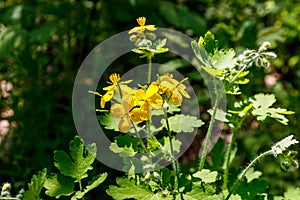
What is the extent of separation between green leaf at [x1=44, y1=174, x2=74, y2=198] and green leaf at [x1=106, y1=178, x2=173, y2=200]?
0.52ft

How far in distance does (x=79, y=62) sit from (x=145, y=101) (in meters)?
1.97

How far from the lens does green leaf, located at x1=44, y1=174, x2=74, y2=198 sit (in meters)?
1.61

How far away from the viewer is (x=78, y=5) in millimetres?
3188

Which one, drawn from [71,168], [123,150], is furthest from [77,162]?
[123,150]

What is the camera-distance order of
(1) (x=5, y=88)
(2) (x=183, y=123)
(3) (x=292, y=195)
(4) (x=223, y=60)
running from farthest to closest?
1. (1) (x=5, y=88)
2. (3) (x=292, y=195)
3. (2) (x=183, y=123)
4. (4) (x=223, y=60)

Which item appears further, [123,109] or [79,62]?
[79,62]

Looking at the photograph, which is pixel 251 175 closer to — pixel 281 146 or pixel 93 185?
pixel 281 146

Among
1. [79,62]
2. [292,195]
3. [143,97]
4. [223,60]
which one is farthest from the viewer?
[79,62]

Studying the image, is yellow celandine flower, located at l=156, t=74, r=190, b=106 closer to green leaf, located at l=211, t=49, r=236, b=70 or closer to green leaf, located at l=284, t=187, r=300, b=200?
green leaf, located at l=211, t=49, r=236, b=70

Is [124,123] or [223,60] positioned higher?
[223,60]

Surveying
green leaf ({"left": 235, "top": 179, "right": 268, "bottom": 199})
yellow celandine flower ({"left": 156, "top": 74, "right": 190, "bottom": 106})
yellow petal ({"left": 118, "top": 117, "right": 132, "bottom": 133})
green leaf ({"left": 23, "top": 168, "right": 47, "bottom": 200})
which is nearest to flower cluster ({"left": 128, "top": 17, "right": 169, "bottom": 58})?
yellow celandine flower ({"left": 156, "top": 74, "right": 190, "bottom": 106})

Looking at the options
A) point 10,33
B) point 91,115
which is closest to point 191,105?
point 91,115

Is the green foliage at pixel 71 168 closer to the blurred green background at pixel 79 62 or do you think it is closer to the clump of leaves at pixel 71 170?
the clump of leaves at pixel 71 170

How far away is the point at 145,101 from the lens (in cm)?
146
